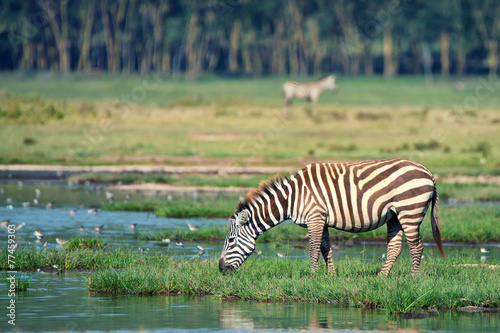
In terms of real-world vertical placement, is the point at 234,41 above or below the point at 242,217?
above

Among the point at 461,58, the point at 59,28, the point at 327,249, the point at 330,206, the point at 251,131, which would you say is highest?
the point at 59,28

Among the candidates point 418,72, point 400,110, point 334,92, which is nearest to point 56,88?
point 334,92

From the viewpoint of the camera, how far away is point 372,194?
1205 centimetres

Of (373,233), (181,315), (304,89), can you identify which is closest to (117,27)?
(304,89)

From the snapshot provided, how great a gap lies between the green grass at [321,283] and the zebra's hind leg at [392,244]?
0.46 feet

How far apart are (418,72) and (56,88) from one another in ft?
139

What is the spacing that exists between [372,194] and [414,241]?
0.86 m

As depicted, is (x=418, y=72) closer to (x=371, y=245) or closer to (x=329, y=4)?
(x=329, y=4)

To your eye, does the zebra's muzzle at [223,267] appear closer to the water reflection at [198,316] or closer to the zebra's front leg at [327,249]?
the water reflection at [198,316]

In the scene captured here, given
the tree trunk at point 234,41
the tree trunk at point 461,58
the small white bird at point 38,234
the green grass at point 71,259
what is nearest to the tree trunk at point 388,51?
the tree trunk at point 461,58

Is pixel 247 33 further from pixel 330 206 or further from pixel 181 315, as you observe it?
pixel 181 315

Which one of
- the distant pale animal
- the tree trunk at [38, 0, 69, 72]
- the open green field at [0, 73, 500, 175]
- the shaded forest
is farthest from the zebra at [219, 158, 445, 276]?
the shaded forest

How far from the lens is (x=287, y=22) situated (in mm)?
91000

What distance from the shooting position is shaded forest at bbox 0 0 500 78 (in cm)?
8325
